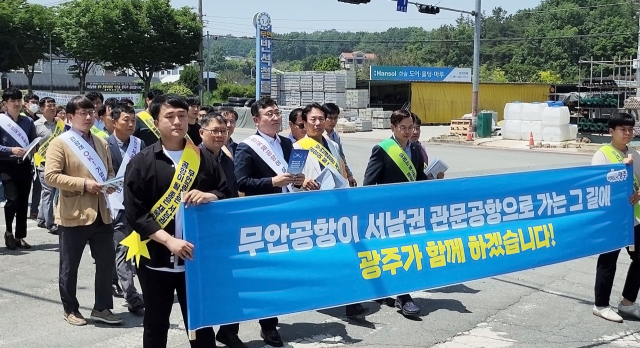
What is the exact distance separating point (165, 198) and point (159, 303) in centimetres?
→ 61

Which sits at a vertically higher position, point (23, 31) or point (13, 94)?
point (23, 31)

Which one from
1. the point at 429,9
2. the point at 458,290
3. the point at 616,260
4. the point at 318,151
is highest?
the point at 429,9

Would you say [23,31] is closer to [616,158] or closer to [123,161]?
[123,161]

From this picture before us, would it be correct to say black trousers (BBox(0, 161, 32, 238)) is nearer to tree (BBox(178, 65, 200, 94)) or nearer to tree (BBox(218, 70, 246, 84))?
tree (BBox(178, 65, 200, 94))

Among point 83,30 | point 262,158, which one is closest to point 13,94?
point 262,158

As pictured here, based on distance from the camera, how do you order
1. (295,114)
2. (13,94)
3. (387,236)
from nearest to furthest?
(387,236)
(295,114)
(13,94)

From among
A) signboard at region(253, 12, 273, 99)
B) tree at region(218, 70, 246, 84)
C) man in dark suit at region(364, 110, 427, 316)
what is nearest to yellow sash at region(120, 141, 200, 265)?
man in dark suit at region(364, 110, 427, 316)

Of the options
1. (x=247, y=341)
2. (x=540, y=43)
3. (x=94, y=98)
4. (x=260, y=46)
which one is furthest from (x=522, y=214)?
(x=540, y=43)

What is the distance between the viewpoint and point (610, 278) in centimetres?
568

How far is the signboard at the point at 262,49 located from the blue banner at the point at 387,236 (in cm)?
2642

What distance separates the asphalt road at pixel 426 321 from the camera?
5207 millimetres

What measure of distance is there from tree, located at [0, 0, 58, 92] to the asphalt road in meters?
48.3

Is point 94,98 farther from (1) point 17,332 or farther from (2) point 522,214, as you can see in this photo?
(2) point 522,214

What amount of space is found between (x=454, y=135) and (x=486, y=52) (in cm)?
6915
